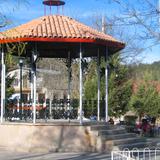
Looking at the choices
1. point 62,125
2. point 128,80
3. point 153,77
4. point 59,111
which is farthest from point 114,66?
point 62,125

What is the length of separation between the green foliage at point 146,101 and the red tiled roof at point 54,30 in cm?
2220

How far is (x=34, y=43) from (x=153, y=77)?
93.4 feet

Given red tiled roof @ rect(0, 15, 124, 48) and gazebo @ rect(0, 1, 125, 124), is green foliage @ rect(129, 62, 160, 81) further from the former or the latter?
red tiled roof @ rect(0, 15, 124, 48)

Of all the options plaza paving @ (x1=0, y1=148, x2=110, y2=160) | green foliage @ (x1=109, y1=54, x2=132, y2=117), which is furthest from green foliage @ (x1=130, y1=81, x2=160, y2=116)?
plaza paving @ (x1=0, y1=148, x2=110, y2=160)

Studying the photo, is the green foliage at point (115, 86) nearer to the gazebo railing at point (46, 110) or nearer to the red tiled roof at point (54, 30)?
the gazebo railing at point (46, 110)

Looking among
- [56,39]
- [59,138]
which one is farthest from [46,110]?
[56,39]

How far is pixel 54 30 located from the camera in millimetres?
19938

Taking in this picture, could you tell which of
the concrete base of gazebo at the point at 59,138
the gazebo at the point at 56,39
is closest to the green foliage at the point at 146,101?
the gazebo at the point at 56,39

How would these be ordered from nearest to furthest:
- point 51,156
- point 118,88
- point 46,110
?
point 51,156 < point 46,110 < point 118,88

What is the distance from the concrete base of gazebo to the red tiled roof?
11.0 ft

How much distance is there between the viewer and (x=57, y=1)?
21359mm

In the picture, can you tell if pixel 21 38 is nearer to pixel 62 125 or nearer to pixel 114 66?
pixel 62 125

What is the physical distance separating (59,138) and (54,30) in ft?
13.8

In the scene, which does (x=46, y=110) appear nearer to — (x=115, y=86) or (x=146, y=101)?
(x=115, y=86)
